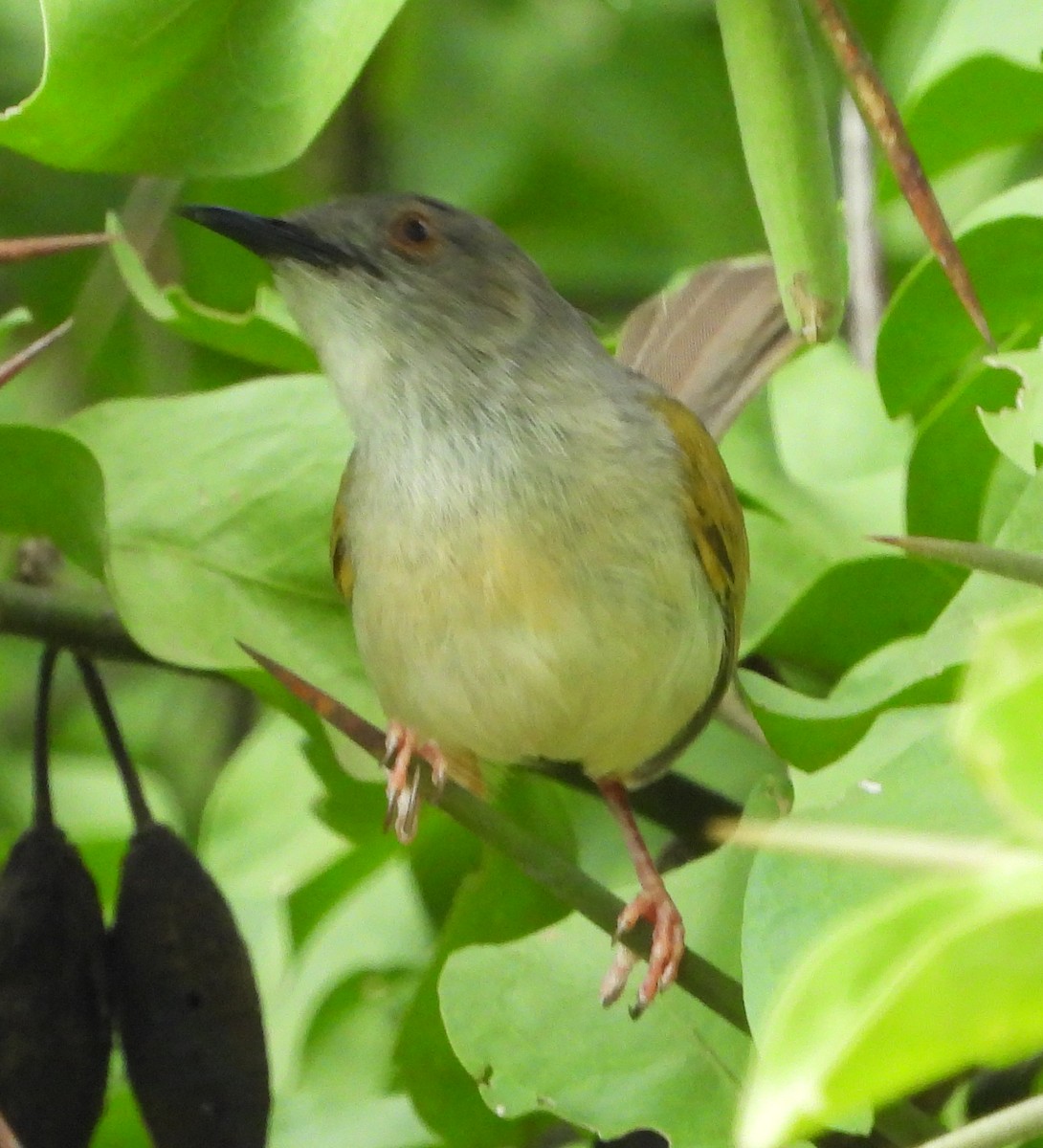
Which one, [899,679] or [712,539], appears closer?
[899,679]

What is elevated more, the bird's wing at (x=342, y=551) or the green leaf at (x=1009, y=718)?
the green leaf at (x=1009, y=718)

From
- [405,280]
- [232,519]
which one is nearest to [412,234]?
[405,280]

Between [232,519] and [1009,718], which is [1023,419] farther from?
[1009,718]

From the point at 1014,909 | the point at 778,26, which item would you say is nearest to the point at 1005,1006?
the point at 1014,909

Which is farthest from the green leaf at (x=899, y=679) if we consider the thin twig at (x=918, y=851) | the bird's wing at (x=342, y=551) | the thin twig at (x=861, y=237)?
the thin twig at (x=861, y=237)

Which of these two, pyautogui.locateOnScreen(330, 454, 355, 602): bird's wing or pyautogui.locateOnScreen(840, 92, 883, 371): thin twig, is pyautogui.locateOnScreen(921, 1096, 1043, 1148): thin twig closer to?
pyautogui.locateOnScreen(330, 454, 355, 602): bird's wing

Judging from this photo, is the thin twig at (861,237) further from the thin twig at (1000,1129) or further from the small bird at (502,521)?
the thin twig at (1000,1129)

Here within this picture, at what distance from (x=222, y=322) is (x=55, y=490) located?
0.48 m

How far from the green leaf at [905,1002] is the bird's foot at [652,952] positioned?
0.71 meters

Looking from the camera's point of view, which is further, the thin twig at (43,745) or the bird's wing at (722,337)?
the bird's wing at (722,337)

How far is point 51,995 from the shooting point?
1655mm

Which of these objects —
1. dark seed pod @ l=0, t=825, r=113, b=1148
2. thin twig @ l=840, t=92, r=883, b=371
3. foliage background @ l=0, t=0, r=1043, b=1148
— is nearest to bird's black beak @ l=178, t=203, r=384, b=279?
foliage background @ l=0, t=0, r=1043, b=1148

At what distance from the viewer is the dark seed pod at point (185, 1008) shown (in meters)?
1.65

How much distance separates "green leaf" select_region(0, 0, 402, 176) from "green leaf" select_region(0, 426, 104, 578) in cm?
28
